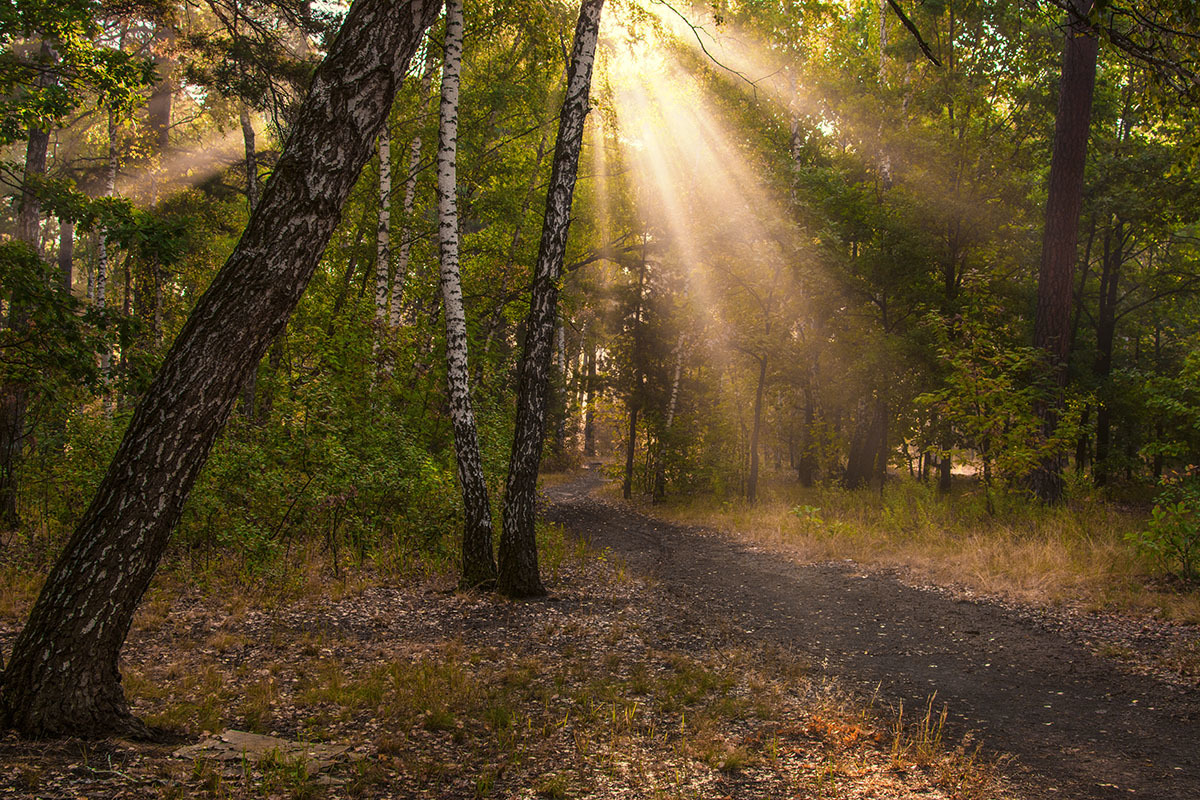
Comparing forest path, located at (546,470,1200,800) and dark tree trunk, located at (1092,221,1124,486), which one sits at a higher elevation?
dark tree trunk, located at (1092,221,1124,486)

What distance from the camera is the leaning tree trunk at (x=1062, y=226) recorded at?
11258 mm

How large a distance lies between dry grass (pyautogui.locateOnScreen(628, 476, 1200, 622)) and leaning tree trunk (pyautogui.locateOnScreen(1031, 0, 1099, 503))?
1.24 metres

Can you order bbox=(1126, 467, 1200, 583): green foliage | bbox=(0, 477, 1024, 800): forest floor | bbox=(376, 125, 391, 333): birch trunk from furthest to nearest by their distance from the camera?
bbox=(376, 125, 391, 333): birch trunk < bbox=(1126, 467, 1200, 583): green foliage < bbox=(0, 477, 1024, 800): forest floor

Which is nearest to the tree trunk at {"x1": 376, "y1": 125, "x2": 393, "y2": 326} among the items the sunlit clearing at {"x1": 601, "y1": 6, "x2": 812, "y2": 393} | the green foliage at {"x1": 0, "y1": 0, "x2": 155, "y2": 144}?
the sunlit clearing at {"x1": 601, "y1": 6, "x2": 812, "y2": 393}

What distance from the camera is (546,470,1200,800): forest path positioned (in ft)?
12.9

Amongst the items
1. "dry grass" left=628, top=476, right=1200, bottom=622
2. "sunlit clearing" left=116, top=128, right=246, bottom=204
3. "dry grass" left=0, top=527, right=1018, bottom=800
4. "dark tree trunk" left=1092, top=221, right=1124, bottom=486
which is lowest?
"dry grass" left=0, top=527, right=1018, bottom=800

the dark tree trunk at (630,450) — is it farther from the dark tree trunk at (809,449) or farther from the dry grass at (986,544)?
the dark tree trunk at (809,449)

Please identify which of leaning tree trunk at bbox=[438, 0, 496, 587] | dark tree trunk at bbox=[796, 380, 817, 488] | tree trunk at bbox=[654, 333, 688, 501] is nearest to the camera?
leaning tree trunk at bbox=[438, 0, 496, 587]

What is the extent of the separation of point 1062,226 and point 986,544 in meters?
6.28

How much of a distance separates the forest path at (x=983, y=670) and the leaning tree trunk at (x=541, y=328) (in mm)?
2508

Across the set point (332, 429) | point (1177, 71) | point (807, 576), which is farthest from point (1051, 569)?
point (332, 429)

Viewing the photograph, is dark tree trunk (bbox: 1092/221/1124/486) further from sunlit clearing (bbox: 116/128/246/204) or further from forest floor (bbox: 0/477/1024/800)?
sunlit clearing (bbox: 116/128/246/204)

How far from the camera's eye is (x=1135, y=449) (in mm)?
20594

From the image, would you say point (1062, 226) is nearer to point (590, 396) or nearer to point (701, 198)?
point (701, 198)
